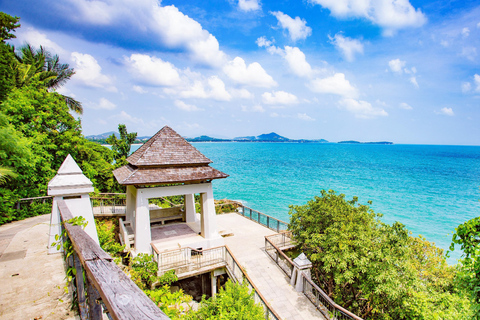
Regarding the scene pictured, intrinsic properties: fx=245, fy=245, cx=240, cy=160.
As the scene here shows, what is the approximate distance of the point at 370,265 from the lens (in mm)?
8695

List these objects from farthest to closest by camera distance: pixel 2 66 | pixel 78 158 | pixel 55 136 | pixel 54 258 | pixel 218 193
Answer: pixel 218 193
pixel 78 158
pixel 55 136
pixel 2 66
pixel 54 258

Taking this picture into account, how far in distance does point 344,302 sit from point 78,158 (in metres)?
21.5

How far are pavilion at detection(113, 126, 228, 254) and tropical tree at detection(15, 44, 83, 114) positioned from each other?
617 inches

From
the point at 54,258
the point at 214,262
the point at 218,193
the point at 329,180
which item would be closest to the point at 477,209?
the point at 329,180

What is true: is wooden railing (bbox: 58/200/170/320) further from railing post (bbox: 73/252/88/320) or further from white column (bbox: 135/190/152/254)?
white column (bbox: 135/190/152/254)

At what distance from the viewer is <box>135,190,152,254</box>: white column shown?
11562mm

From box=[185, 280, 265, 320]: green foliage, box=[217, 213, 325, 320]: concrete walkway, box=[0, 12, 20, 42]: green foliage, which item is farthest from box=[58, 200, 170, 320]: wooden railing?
box=[0, 12, 20, 42]: green foliage

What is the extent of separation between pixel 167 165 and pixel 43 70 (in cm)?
2575

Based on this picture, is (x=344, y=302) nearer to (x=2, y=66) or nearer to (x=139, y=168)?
(x=139, y=168)

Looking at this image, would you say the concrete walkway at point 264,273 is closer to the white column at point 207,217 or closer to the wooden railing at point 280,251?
the wooden railing at point 280,251

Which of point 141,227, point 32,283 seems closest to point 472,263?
point 32,283

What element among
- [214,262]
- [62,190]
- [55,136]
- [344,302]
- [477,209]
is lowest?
[477,209]

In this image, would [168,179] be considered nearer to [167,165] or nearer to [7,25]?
[167,165]

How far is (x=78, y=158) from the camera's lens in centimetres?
2055
